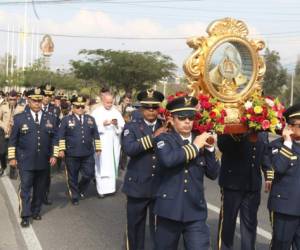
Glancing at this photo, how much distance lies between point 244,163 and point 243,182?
218 mm

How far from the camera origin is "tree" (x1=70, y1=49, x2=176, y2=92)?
40.8m

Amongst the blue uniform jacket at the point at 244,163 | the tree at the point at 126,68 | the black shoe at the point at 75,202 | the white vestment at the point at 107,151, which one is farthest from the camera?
the tree at the point at 126,68

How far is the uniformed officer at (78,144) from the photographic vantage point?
9.54 metres

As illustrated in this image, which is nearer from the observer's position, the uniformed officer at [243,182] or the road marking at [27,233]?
the uniformed officer at [243,182]

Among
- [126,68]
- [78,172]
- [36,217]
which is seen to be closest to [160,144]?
[36,217]

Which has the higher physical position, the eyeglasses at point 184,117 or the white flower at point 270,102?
the white flower at point 270,102

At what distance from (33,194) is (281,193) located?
428 cm

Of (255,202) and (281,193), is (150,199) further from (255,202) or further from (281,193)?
(281,193)

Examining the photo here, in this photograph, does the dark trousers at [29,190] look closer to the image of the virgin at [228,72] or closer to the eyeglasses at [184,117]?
the image of the virgin at [228,72]

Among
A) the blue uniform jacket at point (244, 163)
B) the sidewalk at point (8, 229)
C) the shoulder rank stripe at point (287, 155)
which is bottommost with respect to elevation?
the sidewalk at point (8, 229)

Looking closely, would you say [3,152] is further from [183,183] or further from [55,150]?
[183,183]

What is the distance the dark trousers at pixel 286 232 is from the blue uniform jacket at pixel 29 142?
406 centimetres

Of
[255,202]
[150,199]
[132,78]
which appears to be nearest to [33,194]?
[150,199]

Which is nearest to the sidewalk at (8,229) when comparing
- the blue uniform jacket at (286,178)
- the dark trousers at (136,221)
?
the dark trousers at (136,221)
